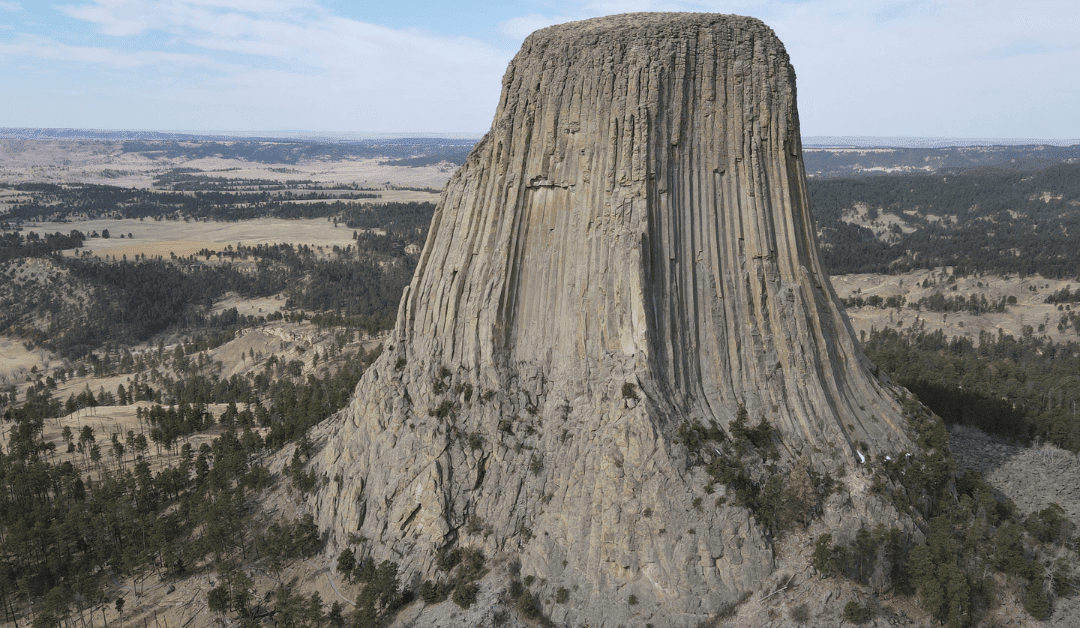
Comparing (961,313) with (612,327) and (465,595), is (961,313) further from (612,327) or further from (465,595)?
(465,595)

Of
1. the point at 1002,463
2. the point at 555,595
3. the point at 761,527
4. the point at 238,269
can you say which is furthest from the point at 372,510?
the point at 238,269

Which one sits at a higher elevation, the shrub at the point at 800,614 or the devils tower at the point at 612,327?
the devils tower at the point at 612,327

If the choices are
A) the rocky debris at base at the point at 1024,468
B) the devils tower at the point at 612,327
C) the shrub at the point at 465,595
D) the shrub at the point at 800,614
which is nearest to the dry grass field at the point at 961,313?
the rocky debris at base at the point at 1024,468

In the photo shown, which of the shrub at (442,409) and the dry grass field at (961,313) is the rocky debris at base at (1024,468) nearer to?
the shrub at (442,409)

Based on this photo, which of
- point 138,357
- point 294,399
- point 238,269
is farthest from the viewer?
point 238,269

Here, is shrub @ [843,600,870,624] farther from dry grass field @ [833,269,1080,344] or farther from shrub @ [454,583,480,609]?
dry grass field @ [833,269,1080,344]

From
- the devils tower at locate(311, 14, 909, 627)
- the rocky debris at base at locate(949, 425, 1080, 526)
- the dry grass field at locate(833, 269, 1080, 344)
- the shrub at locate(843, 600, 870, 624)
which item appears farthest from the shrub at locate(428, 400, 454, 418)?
the dry grass field at locate(833, 269, 1080, 344)

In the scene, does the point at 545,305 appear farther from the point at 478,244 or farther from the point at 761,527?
the point at 761,527

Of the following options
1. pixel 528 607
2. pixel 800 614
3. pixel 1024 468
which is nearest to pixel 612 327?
pixel 528 607
